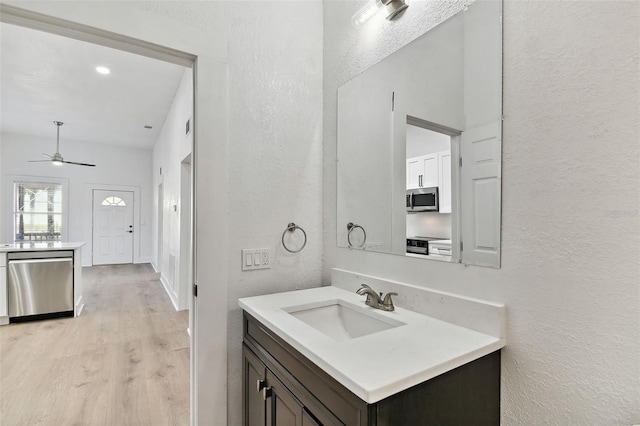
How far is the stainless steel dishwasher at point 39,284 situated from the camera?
3754mm

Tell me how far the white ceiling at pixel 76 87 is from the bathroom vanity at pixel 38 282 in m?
Answer: 2.11

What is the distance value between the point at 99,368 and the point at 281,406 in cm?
240

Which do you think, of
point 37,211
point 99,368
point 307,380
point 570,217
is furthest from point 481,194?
point 37,211

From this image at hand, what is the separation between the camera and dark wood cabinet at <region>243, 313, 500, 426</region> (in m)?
0.83

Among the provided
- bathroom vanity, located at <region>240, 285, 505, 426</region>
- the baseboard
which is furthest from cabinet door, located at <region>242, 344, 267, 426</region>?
the baseboard

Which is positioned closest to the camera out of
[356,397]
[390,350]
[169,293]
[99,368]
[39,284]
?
[356,397]

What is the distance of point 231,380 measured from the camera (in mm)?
1573

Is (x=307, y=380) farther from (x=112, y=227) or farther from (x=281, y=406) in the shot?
(x=112, y=227)

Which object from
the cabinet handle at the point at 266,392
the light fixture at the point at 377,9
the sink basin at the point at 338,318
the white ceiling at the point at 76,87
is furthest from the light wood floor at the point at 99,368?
the white ceiling at the point at 76,87

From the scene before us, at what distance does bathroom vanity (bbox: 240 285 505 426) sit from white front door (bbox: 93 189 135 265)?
8134 millimetres

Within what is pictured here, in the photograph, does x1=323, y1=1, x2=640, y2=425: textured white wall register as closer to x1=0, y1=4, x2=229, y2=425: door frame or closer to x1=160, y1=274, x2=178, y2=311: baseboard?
x1=0, y1=4, x2=229, y2=425: door frame

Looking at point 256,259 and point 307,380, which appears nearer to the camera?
point 307,380

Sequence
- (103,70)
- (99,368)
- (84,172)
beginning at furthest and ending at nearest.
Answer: (84,172), (103,70), (99,368)

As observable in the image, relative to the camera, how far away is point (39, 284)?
12.7 ft
